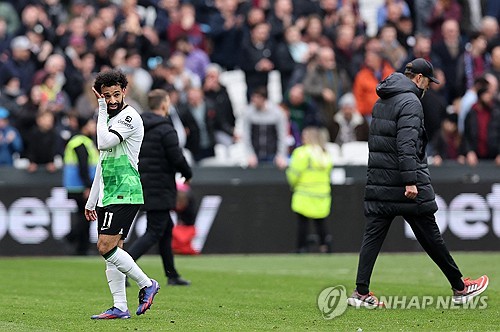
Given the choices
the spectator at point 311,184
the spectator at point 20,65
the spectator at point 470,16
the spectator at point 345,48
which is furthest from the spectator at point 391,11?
the spectator at point 20,65

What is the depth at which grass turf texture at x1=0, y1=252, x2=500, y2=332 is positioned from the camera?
11.1m

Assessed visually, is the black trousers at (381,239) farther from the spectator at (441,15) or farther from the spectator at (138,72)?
the spectator at (441,15)

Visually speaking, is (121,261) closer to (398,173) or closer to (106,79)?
(106,79)

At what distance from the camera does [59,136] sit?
23.2 meters

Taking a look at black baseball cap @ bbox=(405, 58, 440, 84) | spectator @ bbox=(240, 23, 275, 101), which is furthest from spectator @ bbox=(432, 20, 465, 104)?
black baseball cap @ bbox=(405, 58, 440, 84)

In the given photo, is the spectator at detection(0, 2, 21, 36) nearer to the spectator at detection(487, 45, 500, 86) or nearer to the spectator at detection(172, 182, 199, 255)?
the spectator at detection(172, 182, 199, 255)

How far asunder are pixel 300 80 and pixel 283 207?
303cm

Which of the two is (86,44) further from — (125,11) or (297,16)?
(297,16)

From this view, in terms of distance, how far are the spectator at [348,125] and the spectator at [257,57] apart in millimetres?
1779

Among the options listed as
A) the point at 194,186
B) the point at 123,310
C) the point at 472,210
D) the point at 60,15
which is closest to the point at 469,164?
the point at 472,210

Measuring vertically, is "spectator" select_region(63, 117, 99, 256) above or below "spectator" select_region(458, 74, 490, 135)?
below

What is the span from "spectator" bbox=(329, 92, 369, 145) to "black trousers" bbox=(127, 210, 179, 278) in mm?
9072

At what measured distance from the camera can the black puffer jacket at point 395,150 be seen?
1231 centimetres

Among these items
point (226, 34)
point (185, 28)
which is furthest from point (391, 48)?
point (185, 28)
